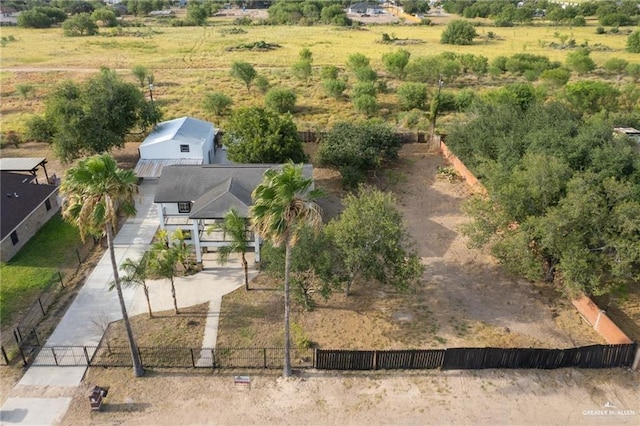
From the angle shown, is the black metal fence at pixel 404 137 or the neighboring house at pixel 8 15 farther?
the neighboring house at pixel 8 15

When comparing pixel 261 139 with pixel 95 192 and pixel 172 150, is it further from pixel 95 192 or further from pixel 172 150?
pixel 95 192

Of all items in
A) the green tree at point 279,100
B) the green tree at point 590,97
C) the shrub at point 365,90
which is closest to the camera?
the green tree at point 590,97

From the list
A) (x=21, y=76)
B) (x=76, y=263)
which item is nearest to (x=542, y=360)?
Answer: (x=76, y=263)

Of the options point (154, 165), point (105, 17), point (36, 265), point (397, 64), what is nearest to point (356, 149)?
point (154, 165)

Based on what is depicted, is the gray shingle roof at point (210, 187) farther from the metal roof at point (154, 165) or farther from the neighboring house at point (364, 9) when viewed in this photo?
the neighboring house at point (364, 9)

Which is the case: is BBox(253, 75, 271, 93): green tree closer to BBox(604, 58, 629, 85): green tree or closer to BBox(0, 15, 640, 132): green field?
BBox(0, 15, 640, 132): green field

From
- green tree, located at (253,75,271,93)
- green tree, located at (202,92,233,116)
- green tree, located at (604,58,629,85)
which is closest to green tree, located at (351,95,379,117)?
green tree, located at (202,92,233,116)

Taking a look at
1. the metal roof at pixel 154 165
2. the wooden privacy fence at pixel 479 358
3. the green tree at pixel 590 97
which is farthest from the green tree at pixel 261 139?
the green tree at pixel 590 97
